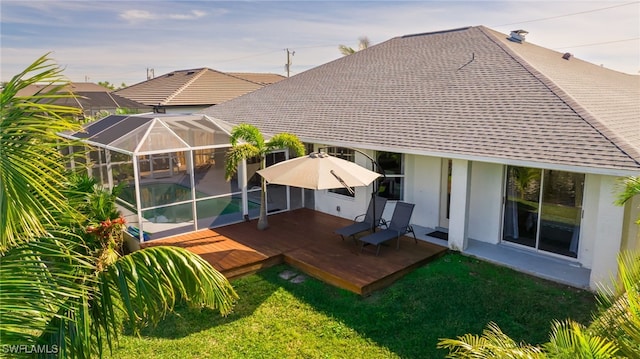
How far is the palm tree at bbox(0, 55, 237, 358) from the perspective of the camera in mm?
2639

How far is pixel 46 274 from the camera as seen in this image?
3080 millimetres

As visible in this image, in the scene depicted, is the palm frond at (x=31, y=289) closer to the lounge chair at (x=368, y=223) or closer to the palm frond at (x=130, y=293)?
the palm frond at (x=130, y=293)

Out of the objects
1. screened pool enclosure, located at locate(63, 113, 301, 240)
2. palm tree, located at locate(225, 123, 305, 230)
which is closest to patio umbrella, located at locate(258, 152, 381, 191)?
palm tree, located at locate(225, 123, 305, 230)

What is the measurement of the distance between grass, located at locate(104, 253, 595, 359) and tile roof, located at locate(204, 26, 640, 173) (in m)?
2.79

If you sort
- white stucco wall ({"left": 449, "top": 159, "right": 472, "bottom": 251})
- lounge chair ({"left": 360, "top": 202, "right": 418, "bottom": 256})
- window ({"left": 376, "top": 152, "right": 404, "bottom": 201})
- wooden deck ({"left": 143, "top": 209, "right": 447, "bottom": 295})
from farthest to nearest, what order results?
window ({"left": 376, "top": 152, "right": 404, "bottom": 201}) < white stucco wall ({"left": 449, "top": 159, "right": 472, "bottom": 251}) < lounge chair ({"left": 360, "top": 202, "right": 418, "bottom": 256}) < wooden deck ({"left": 143, "top": 209, "right": 447, "bottom": 295})

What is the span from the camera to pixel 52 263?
3.36 m

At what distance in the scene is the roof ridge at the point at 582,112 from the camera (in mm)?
8256

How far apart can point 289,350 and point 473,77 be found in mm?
10562

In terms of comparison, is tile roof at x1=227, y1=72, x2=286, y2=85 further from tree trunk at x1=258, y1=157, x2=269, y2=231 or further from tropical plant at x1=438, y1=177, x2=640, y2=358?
tropical plant at x1=438, y1=177, x2=640, y2=358

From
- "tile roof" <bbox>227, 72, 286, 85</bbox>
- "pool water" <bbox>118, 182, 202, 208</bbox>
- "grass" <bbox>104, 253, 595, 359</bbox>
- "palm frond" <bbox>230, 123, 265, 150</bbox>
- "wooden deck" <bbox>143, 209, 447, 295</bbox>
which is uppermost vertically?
"tile roof" <bbox>227, 72, 286, 85</bbox>

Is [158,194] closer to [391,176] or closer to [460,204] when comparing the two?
[391,176]

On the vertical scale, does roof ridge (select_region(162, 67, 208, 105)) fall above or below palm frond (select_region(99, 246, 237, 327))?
above

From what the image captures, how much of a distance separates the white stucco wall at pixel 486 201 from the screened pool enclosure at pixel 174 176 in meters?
6.47

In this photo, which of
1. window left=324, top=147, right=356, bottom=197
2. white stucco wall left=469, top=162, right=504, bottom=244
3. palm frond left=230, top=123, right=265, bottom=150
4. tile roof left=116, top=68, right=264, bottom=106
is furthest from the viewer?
tile roof left=116, top=68, right=264, bottom=106
